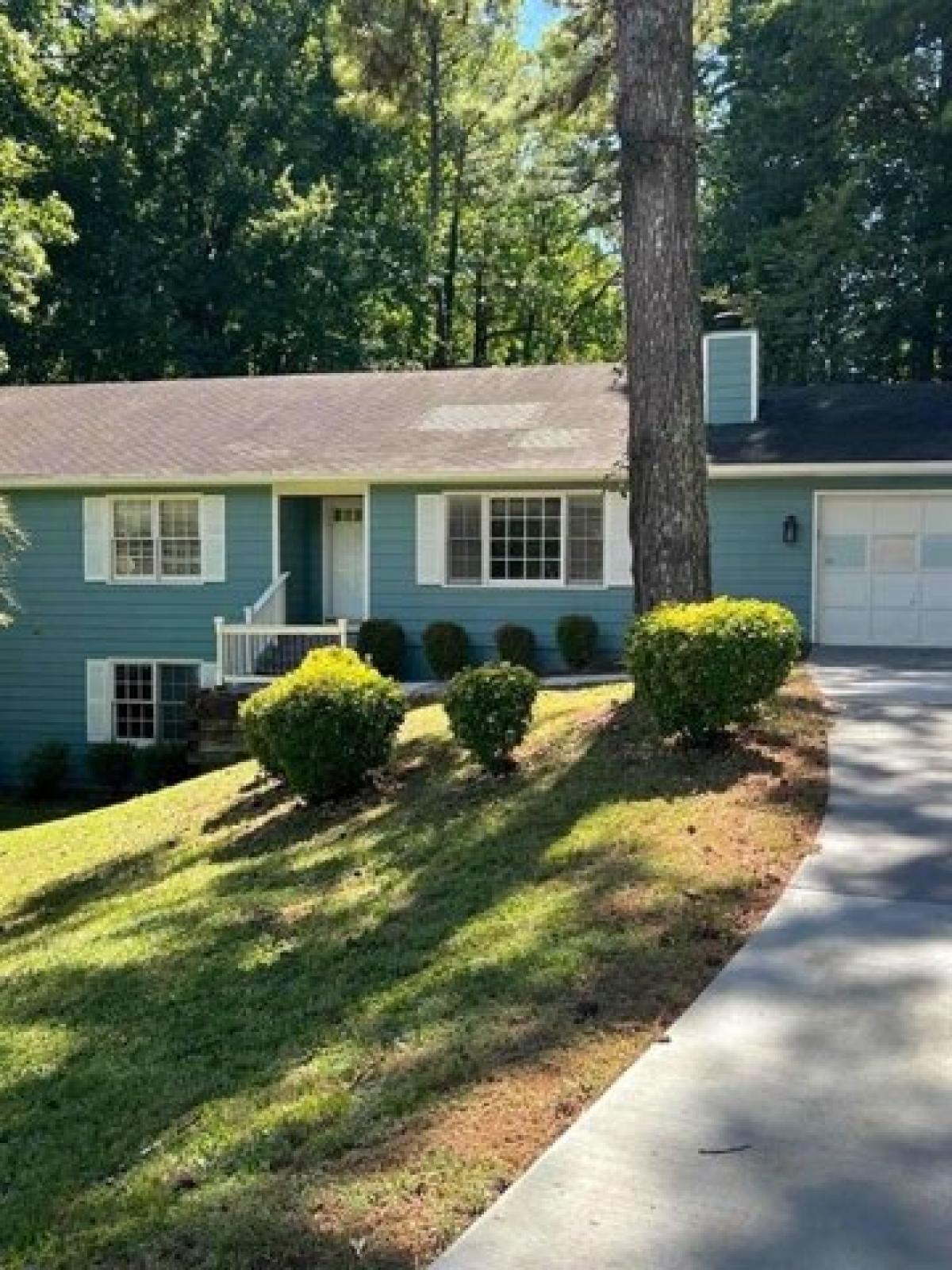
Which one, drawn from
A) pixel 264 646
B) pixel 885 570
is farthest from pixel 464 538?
pixel 885 570

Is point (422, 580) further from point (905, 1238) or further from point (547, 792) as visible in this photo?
point (905, 1238)

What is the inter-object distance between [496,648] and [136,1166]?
40.6ft

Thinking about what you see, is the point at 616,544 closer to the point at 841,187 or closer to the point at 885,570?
the point at 885,570

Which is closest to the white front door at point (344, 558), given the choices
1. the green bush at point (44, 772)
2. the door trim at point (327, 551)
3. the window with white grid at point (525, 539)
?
the door trim at point (327, 551)

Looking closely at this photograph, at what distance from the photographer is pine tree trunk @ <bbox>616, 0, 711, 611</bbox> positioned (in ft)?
28.5

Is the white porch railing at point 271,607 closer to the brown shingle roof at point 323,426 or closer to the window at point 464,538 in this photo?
the brown shingle roof at point 323,426

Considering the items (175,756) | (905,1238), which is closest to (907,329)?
(175,756)

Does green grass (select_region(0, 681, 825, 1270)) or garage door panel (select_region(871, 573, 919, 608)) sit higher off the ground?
garage door panel (select_region(871, 573, 919, 608))

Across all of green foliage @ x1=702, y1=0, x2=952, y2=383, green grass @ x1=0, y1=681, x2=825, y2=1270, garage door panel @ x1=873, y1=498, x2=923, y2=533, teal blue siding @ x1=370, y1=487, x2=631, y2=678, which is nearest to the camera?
green grass @ x1=0, y1=681, x2=825, y2=1270

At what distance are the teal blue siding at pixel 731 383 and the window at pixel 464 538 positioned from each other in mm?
3514

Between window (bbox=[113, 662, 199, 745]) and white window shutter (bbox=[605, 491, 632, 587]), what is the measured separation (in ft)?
19.0

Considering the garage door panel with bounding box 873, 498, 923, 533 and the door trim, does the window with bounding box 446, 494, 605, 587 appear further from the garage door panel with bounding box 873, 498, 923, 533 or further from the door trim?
the garage door panel with bounding box 873, 498, 923, 533

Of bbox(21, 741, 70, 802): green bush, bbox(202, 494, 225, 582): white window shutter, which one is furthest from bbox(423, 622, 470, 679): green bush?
bbox(21, 741, 70, 802): green bush

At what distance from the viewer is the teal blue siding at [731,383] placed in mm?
17141
